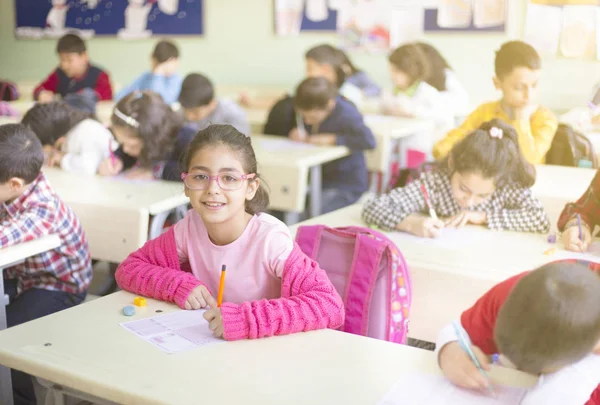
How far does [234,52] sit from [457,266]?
14.5 ft

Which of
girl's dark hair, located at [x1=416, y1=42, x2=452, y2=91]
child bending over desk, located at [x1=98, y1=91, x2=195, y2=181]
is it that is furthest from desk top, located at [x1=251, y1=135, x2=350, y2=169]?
girl's dark hair, located at [x1=416, y1=42, x2=452, y2=91]

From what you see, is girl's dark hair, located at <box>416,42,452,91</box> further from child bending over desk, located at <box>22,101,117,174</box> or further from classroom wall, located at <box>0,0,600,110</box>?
child bending over desk, located at <box>22,101,117,174</box>

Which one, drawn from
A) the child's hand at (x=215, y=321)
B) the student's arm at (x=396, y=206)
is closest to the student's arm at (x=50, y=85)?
the student's arm at (x=396, y=206)

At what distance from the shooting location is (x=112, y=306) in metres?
1.70

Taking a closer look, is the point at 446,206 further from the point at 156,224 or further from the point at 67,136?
the point at 67,136

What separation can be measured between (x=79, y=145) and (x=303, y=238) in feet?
5.86

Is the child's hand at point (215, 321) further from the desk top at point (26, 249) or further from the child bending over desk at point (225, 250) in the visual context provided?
the desk top at point (26, 249)

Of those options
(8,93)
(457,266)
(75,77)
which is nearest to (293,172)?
(457,266)

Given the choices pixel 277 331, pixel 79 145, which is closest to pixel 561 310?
pixel 277 331

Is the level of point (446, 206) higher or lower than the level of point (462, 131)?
lower

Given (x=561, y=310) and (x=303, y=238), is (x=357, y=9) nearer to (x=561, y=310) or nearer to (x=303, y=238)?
(x=303, y=238)

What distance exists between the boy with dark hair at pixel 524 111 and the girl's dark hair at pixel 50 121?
1.71 metres

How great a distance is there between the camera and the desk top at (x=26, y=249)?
6.53 feet

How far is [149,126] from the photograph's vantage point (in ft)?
10.9
